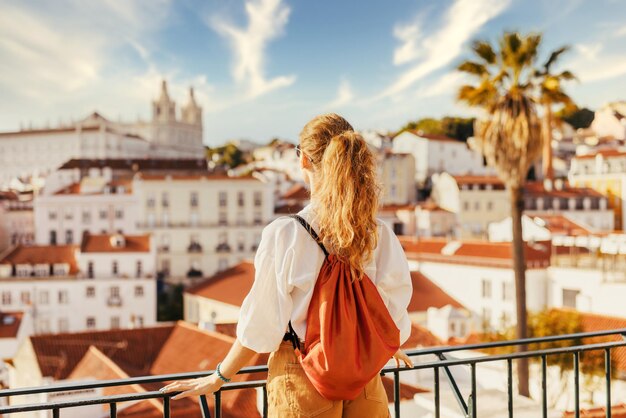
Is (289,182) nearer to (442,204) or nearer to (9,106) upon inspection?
(442,204)

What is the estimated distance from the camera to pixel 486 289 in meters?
33.7

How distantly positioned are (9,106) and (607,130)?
3641 inches

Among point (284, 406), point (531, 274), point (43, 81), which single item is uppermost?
point (43, 81)

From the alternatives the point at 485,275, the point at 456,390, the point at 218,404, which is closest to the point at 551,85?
the point at 456,390

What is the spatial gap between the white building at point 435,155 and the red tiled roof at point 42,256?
43517 millimetres

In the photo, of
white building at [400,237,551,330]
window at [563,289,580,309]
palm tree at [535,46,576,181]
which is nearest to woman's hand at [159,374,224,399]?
palm tree at [535,46,576,181]

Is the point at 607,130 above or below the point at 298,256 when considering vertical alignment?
above

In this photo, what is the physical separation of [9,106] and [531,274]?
97.2 metres

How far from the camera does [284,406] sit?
2537mm

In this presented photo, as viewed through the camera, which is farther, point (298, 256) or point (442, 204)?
point (442, 204)

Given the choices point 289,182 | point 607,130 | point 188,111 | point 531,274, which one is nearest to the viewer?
point 531,274

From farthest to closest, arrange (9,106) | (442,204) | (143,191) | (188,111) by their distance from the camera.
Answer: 1. (188,111)
2. (9,106)
3. (442,204)
4. (143,191)

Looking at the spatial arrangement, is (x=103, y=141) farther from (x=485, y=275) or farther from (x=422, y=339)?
(x=422, y=339)

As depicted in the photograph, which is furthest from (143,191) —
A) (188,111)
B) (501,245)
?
(188,111)
